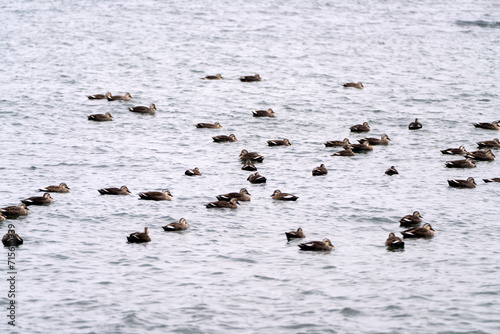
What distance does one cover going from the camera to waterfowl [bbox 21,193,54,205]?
89.8 ft

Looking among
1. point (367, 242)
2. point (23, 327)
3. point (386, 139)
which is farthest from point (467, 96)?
point (23, 327)

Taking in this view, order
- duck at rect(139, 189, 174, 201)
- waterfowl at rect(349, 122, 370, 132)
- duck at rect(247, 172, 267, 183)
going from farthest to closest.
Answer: waterfowl at rect(349, 122, 370, 132) < duck at rect(247, 172, 267, 183) < duck at rect(139, 189, 174, 201)

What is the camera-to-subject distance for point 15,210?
2620cm

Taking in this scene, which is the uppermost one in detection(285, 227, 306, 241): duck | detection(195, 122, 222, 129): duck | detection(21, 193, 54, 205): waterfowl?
detection(285, 227, 306, 241): duck

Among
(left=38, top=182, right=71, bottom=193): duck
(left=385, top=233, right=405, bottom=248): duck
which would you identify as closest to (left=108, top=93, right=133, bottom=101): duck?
(left=38, top=182, right=71, bottom=193): duck

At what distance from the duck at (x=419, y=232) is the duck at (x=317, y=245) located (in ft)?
9.12

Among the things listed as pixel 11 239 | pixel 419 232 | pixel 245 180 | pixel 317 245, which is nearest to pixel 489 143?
pixel 245 180

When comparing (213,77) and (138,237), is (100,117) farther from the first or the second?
(138,237)

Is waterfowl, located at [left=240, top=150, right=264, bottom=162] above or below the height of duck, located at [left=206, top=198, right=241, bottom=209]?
below

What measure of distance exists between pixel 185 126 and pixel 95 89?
9534mm

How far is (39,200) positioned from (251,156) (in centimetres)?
942

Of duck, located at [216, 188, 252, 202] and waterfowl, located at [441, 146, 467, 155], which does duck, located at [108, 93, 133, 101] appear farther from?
waterfowl, located at [441, 146, 467, 155]

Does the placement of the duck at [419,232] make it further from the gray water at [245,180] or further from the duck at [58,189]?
the duck at [58,189]

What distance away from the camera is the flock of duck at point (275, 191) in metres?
24.5
